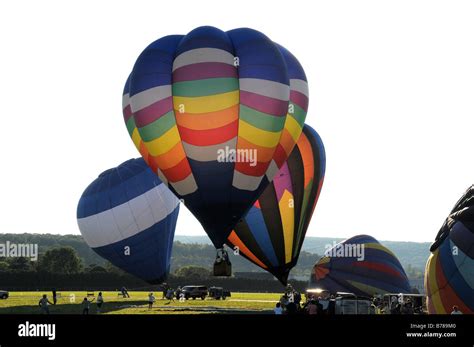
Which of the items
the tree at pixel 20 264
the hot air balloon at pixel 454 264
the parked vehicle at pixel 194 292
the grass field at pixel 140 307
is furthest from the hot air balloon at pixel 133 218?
the tree at pixel 20 264

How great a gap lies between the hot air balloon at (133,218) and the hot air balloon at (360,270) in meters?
9.09

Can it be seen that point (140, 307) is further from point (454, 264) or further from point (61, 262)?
point (61, 262)

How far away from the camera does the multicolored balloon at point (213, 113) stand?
30.2 meters

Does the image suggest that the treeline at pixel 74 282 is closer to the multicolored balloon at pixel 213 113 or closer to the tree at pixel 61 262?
the tree at pixel 61 262

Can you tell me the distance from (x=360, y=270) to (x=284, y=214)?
768 centimetres

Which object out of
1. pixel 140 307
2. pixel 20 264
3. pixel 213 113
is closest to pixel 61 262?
pixel 20 264

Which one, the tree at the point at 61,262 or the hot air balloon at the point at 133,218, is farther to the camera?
the tree at the point at 61,262

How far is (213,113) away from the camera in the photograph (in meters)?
30.1

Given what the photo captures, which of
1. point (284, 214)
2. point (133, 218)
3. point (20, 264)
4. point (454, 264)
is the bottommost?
point (454, 264)

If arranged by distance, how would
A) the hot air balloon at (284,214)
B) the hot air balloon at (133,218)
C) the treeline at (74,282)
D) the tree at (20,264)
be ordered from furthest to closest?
the tree at (20,264)
the treeline at (74,282)
the hot air balloon at (133,218)
the hot air balloon at (284,214)

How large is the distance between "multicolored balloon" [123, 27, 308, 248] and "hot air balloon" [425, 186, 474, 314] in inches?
375

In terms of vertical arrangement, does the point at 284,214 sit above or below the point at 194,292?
above
